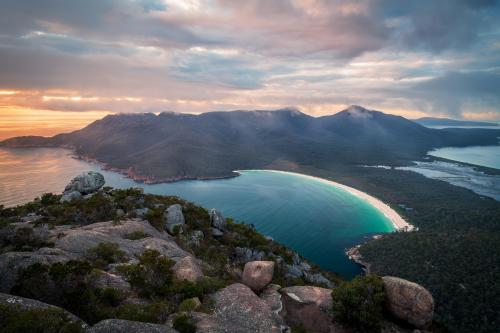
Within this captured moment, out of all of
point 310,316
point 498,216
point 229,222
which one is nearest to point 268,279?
point 310,316

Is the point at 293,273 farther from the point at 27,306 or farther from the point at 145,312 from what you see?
the point at 27,306

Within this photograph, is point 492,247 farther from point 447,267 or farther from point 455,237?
point 447,267

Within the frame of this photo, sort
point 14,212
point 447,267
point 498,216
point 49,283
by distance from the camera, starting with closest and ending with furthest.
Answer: point 49,283
point 14,212
point 447,267
point 498,216

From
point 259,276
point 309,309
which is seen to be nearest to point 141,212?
point 259,276

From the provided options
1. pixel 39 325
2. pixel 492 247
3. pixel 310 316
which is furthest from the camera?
pixel 492 247

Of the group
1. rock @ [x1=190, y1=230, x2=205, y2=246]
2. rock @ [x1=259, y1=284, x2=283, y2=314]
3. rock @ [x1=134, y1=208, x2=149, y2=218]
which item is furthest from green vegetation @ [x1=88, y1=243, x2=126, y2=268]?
rock @ [x1=134, y1=208, x2=149, y2=218]

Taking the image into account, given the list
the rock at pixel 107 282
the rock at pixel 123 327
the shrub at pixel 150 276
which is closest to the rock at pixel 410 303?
the rock at pixel 123 327

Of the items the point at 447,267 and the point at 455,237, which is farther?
the point at 455,237
